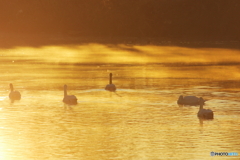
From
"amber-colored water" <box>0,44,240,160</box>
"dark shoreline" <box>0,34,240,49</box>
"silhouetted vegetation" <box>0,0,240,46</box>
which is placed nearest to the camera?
"amber-colored water" <box>0,44,240,160</box>

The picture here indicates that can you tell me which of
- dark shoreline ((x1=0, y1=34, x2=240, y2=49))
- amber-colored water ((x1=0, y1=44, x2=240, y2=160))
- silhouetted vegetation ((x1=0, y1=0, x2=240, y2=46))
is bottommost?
amber-colored water ((x1=0, y1=44, x2=240, y2=160))

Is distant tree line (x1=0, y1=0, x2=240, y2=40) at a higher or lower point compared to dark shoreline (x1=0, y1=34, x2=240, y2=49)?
higher

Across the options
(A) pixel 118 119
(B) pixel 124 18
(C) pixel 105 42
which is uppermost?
(B) pixel 124 18

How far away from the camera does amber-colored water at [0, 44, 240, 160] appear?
886 inches

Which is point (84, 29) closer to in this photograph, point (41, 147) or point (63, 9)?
point (63, 9)

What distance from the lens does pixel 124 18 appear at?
540 feet

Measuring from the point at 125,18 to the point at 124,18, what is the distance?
0.36 metres

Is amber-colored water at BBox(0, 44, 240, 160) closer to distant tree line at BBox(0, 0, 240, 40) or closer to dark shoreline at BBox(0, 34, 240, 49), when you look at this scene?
dark shoreline at BBox(0, 34, 240, 49)

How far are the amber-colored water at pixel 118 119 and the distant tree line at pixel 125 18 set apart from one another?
99.8m

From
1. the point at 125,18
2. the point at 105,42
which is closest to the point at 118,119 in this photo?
the point at 105,42

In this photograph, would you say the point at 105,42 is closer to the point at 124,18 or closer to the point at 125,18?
the point at 124,18

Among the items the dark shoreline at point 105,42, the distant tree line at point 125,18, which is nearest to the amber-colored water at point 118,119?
the dark shoreline at point 105,42

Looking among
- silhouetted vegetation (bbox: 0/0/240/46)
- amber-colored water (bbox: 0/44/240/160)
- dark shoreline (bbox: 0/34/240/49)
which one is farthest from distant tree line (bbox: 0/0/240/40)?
amber-colored water (bbox: 0/44/240/160)

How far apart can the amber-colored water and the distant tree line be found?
99.8 m
